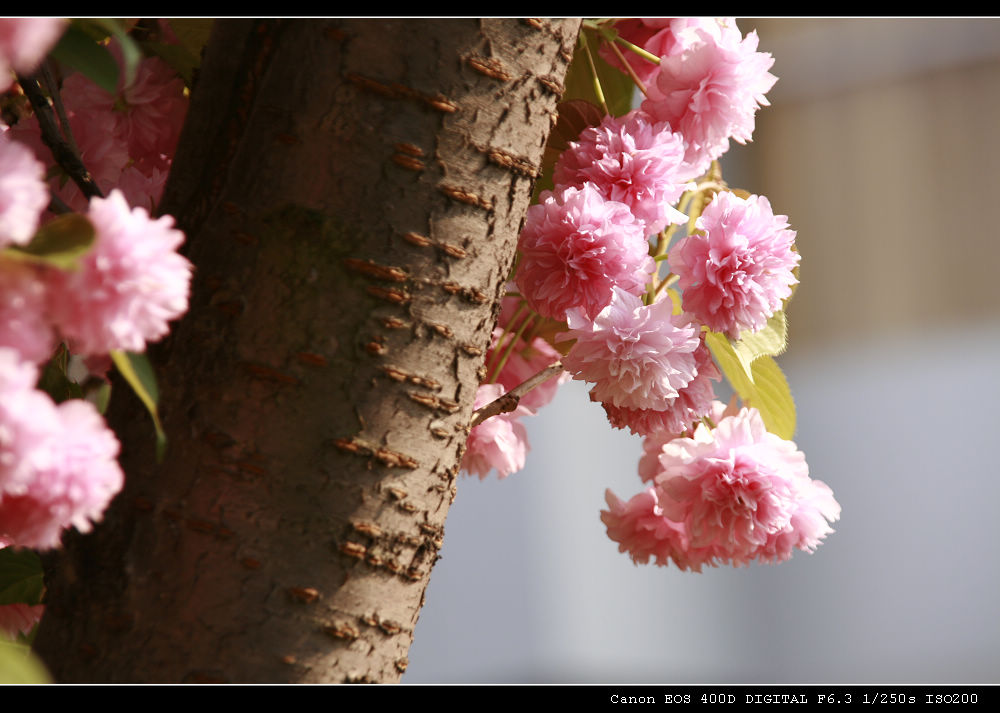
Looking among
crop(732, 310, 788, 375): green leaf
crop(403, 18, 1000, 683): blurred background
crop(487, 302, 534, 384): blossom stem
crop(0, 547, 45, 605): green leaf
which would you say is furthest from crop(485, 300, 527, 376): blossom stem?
crop(403, 18, 1000, 683): blurred background

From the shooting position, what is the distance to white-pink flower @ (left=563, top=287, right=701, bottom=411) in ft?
1.16

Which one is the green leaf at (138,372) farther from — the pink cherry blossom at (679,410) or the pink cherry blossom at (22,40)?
the pink cherry blossom at (679,410)

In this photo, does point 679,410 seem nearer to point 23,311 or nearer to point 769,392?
point 769,392

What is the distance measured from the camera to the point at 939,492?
2021mm

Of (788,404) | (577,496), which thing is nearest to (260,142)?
(788,404)

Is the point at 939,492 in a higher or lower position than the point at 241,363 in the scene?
higher

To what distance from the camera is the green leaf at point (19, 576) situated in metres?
0.31

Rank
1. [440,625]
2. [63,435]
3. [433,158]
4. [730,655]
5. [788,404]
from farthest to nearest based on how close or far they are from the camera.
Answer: [730,655] → [440,625] → [788,404] → [433,158] → [63,435]

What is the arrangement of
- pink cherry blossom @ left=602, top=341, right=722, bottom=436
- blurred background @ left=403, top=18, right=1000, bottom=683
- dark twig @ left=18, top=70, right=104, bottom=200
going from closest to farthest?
dark twig @ left=18, top=70, right=104, bottom=200
pink cherry blossom @ left=602, top=341, right=722, bottom=436
blurred background @ left=403, top=18, right=1000, bottom=683

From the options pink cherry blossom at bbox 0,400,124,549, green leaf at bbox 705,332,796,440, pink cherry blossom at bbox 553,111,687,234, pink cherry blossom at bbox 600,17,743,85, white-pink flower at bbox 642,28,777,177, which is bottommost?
pink cherry blossom at bbox 0,400,124,549

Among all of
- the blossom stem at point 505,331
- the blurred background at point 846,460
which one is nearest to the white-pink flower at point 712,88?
the blossom stem at point 505,331

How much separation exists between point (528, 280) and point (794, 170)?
212cm

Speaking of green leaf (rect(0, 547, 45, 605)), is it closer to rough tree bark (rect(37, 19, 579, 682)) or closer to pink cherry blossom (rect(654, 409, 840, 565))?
rough tree bark (rect(37, 19, 579, 682))

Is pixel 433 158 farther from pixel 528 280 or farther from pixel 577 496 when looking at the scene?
pixel 577 496
